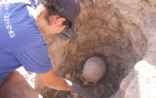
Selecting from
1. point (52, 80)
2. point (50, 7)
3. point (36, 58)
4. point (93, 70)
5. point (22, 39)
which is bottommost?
point (93, 70)

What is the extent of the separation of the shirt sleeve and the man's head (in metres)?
0.13

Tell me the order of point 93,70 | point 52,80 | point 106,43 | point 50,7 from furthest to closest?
point 106,43
point 93,70
point 52,80
point 50,7

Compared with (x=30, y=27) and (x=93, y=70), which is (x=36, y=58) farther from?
(x=93, y=70)

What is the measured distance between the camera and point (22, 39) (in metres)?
1.67

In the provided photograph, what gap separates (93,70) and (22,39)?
108 cm

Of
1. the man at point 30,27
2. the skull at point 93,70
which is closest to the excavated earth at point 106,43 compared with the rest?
the skull at point 93,70

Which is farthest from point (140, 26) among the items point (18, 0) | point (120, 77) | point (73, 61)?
point (18, 0)

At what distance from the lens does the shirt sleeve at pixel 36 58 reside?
1690mm

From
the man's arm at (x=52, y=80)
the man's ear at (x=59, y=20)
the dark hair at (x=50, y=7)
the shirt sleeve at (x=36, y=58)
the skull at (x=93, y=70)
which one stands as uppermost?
the dark hair at (x=50, y=7)

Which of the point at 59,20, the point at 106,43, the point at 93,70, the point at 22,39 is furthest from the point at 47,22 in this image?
the point at 106,43

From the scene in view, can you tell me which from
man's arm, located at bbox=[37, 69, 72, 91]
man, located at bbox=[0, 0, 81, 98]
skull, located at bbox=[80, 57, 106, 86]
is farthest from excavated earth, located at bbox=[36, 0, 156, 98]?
man, located at bbox=[0, 0, 81, 98]

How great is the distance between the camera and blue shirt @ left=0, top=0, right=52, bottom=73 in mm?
1673

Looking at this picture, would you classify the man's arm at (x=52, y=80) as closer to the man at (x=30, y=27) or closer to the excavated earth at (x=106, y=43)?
the man at (x=30, y=27)

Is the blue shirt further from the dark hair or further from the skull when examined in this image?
the skull
